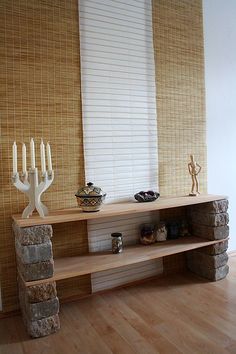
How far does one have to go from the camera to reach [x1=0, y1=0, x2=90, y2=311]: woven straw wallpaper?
2.03m

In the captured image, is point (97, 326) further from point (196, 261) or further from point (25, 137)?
point (25, 137)

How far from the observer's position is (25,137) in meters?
2.08

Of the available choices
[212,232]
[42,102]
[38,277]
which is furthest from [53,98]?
[212,232]

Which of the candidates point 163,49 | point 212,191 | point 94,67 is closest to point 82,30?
point 94,67

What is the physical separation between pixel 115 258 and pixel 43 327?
0.64 metres

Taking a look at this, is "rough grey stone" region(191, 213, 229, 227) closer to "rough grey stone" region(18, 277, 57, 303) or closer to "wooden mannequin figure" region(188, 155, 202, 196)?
"wooden mannequin figure" region(188, 155, 202, 196)

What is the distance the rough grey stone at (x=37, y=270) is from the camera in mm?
1741

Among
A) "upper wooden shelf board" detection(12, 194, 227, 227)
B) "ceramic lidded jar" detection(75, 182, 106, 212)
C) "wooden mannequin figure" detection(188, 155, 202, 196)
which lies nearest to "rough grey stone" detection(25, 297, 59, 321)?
"upper wooden shelf board" detection(12, 194, 227, 227)

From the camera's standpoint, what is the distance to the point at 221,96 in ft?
9.73

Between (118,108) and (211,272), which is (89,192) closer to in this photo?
(118,108)

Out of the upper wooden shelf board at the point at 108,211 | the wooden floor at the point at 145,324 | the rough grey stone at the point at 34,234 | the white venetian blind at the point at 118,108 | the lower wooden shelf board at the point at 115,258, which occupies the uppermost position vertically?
Result: the white venetian blind at the point at 118,108

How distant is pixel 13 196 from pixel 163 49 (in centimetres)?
173

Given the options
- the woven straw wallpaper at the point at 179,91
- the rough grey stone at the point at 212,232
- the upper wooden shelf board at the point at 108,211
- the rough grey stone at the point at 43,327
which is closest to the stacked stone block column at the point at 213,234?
the rough grey stone at the point at 212,232

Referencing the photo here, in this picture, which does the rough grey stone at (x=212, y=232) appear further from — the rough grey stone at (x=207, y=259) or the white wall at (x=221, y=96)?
the white wall at (x=221, y=96)
